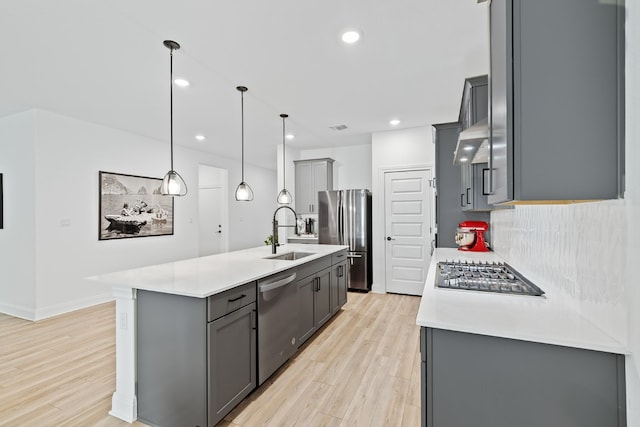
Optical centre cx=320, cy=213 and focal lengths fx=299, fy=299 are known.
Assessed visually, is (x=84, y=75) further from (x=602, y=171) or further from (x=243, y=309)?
(x=602, y=171)

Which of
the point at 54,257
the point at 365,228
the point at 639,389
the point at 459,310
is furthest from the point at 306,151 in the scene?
the point at 639,389

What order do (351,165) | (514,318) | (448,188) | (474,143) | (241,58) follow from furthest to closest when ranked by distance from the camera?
(351,165) < (448,188) < (241,58) < (474,143) < (514,318)

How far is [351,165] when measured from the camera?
5.89m

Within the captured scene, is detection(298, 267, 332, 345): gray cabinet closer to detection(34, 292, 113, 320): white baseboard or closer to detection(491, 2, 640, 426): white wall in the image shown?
detection(491, 2, 640, 426): white wall

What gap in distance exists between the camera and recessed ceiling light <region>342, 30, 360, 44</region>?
7.22ft

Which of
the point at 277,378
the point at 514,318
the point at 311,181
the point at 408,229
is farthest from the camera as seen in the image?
the point at 311,181

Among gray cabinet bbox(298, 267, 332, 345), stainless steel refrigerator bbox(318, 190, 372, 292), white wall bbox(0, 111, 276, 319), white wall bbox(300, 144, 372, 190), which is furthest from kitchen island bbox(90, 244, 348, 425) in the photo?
white wall bbox(300, 144, 372, 190)

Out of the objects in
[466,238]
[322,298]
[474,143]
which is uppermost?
[474,143]

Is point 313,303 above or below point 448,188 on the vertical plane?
below

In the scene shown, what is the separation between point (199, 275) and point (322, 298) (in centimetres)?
159

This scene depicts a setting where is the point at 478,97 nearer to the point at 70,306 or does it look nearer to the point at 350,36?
the point at 350,36

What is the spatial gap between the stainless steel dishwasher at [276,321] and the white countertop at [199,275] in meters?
0.11

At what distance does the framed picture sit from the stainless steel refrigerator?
271cm

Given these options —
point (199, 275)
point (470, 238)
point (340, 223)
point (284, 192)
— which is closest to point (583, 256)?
point (470, 238)
